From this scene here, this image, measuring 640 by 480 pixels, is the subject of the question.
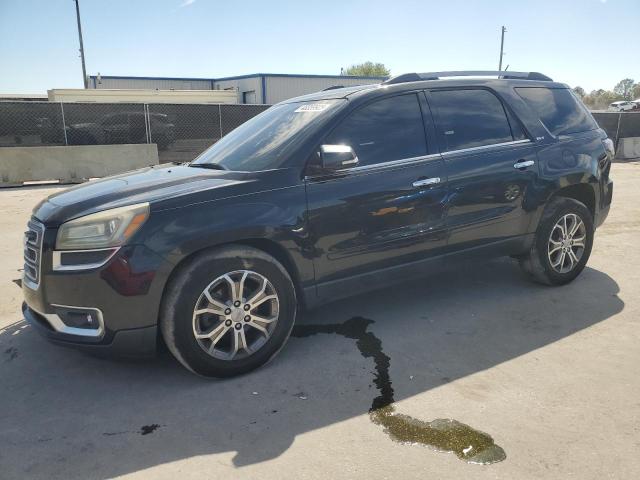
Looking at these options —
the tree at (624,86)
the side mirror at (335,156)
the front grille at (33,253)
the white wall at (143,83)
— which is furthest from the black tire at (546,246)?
the tree at (624,86)

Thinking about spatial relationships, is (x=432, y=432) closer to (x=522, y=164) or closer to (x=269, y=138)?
(x=269, y=138)

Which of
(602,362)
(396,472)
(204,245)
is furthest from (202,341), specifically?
(602,362)

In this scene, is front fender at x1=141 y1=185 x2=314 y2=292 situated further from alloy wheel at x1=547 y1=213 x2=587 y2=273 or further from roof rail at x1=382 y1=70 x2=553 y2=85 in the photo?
alloy wheel at x1=547 y1=213 x2=587 y2=273

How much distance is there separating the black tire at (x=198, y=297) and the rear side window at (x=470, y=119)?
5.64 ft

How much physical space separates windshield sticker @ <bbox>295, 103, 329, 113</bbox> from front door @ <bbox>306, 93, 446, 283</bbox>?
230 millimetres

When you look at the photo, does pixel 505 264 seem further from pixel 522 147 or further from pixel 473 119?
pixel 473 119

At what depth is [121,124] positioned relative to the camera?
47.0ft

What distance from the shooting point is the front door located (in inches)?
134

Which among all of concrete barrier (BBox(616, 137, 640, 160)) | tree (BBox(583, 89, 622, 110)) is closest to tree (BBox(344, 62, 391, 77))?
tree (BBox(583, 89, 622, 110))

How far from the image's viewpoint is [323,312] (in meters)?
4.27

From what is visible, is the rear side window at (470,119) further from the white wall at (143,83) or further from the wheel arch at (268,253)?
the white wall at (143,83)

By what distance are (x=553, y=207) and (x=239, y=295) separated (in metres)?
2.96

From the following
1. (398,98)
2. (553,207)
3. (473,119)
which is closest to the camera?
(398,98)

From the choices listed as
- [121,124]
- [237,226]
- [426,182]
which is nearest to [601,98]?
[121,124]
